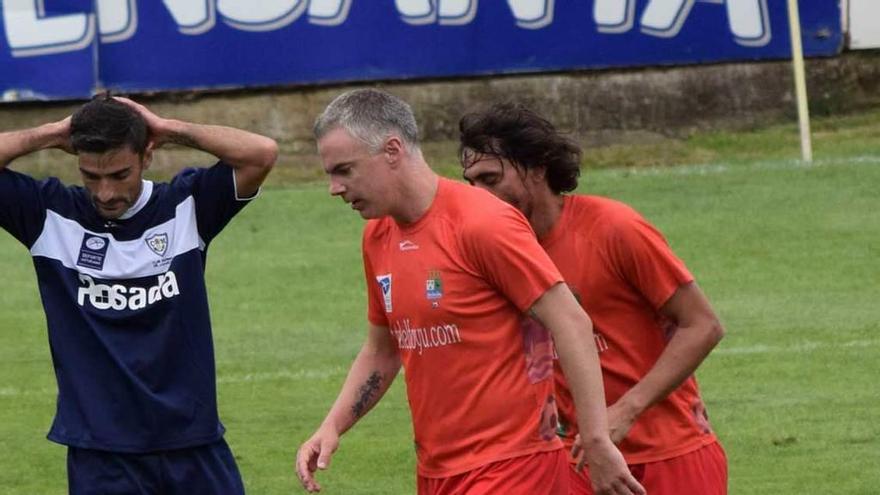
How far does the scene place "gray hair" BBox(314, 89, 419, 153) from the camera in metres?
5.57

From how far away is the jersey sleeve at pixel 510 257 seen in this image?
5.42m

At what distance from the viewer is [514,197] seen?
242 inches

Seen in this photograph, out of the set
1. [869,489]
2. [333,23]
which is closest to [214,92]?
[333,23]

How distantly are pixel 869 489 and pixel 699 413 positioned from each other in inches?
134

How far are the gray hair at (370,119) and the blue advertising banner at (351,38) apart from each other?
13214 mm

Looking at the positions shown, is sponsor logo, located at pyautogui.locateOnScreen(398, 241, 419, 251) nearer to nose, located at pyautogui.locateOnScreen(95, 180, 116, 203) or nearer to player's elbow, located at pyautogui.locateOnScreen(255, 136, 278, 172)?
player's elbow, located at pyautogui.locateOnScreen(255, 136, 278, 172)

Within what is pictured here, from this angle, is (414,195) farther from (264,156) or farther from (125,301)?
(125,301)

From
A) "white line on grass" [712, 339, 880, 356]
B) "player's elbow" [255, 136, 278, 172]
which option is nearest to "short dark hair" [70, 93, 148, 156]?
"player's elbow" [255, 136, 278, 172]

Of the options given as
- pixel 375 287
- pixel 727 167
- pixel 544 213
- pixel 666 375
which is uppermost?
pixel 544 213

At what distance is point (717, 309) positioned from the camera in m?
14.0

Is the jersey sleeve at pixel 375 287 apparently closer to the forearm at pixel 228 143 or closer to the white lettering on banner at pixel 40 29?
the forearm at pixel 228 143

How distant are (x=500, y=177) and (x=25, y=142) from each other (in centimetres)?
157

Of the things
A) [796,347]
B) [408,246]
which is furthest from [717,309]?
[408,246]

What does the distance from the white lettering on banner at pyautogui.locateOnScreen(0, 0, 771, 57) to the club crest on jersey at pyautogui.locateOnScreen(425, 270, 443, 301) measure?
13.4 meters
